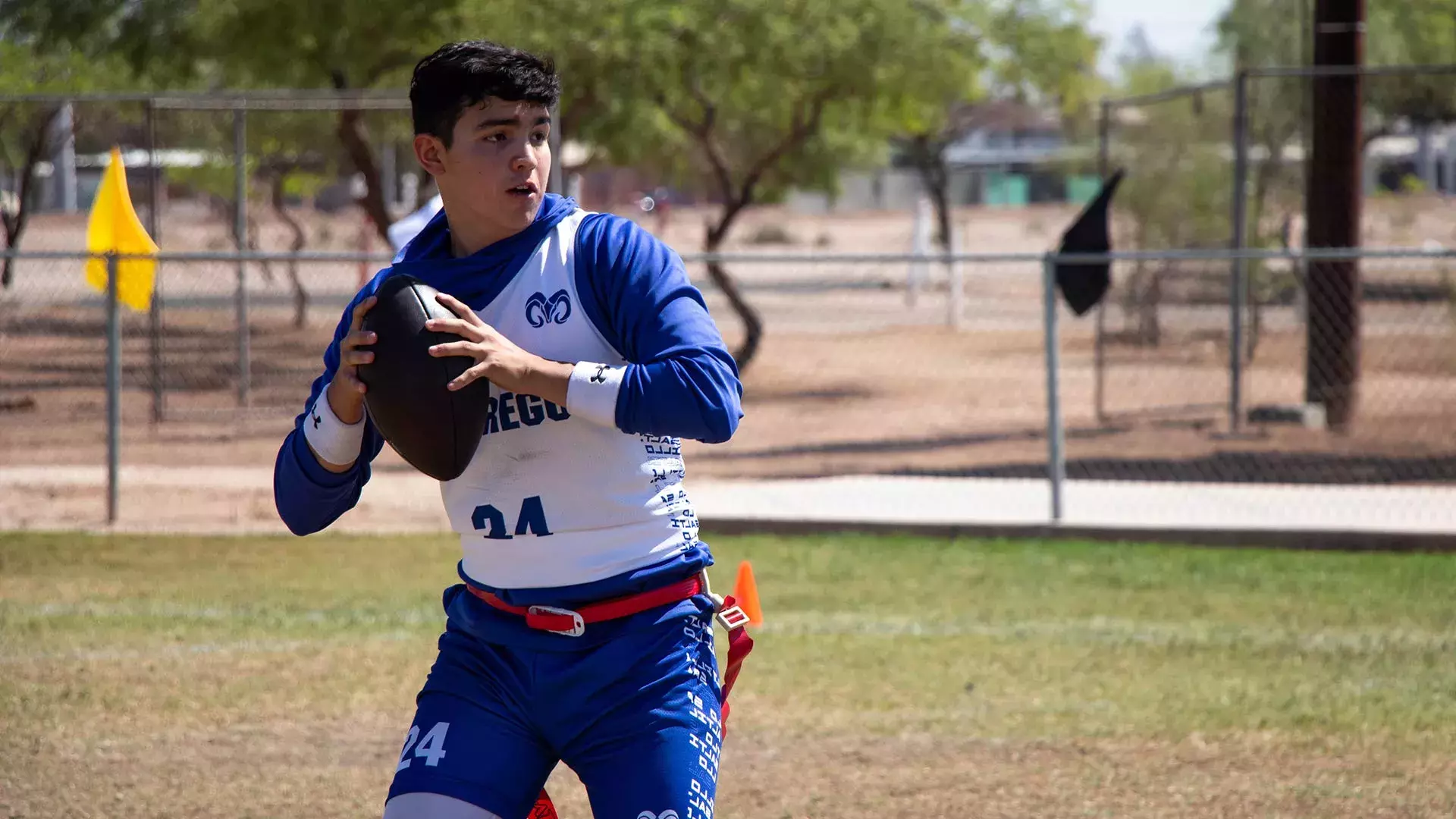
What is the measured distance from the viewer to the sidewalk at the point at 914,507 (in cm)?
1004

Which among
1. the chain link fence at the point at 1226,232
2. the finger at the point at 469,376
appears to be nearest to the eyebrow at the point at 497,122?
the finger at the point at 469,376

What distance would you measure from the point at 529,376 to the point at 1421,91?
29025 millimetres

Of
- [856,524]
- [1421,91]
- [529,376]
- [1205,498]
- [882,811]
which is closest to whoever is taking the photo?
[529,376]

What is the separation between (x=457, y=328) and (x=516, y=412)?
0.25 meters

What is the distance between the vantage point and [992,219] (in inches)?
2657

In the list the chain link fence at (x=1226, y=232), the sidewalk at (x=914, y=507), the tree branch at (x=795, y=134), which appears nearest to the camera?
the sidewalk at (x=914, y=507)

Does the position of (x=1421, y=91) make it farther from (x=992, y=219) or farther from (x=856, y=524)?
(x=992, y=219)

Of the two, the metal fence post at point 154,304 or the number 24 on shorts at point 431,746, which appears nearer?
the number 24 on shorts at point 431,746

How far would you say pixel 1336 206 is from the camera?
14.2 metres

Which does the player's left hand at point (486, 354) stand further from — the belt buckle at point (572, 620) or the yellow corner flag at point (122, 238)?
the yellow corner flag at point (122, 238)

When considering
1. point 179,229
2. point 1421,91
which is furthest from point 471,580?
point 179,229

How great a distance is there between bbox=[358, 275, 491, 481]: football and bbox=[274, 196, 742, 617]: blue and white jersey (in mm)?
113

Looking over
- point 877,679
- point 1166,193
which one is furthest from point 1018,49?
point 877,679

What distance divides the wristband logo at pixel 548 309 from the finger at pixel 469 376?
228 mm
